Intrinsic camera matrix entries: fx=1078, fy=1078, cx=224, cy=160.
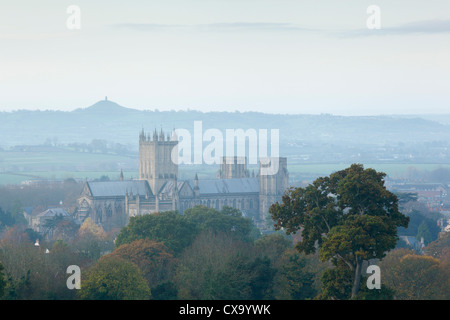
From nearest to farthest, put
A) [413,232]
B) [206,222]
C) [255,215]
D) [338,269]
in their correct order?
[338,269], [206,222], [413,232], [255,215]

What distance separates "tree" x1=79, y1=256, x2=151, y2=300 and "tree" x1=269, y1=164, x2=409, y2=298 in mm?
9521

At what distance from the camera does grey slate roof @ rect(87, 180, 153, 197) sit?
5571 inches

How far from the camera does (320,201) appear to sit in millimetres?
50312

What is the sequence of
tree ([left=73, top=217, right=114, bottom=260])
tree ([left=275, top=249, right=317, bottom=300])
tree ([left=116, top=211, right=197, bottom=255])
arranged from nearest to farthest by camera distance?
1. tree ([left=275, top=249, right=317, bottom=300])
2. tree ([left=116, top=211, right=197, bottom=255])
3. tree ([left=73, top=217, right=114, bottom=260])

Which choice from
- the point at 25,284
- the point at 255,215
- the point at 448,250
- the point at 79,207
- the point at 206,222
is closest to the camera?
the point at 25,284

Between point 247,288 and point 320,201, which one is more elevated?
point 320,201

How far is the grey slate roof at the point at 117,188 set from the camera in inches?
5571

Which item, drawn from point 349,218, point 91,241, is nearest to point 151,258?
point 349,218

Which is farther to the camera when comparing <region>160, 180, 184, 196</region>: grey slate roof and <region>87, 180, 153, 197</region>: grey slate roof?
<region>160, 180, 184, 196</region>: grey slate roof

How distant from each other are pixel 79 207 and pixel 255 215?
2666 cm

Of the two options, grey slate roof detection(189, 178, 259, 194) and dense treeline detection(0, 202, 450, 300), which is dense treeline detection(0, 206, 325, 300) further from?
grey slate roof detection(189, 178, 259, 194)

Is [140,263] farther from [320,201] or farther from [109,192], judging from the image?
[109,192]

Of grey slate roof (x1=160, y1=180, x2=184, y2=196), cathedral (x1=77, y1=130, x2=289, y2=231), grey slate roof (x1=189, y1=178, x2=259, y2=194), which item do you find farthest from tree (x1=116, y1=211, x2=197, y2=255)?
grey slate roof (x1=189, y1=178, x2=259, y2=194)
